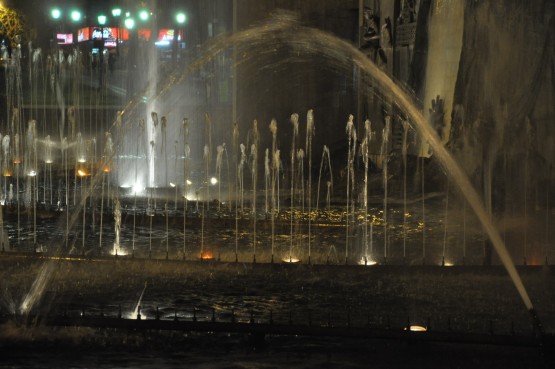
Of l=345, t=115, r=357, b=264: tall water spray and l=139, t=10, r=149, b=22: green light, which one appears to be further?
l=139, t=10, r=149, b=22: green light

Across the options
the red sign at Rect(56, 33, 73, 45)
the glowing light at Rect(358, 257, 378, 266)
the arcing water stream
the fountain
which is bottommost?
the glowing light at Rect(358, 257, 378, 266)

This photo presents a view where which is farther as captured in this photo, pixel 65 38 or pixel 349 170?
pixel 65 38

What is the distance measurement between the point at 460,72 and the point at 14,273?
10322 millimetres

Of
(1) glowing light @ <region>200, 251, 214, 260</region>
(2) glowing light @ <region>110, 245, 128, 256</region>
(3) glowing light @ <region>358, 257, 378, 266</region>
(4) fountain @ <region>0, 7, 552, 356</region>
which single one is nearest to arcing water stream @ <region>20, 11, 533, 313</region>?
(4) fountain @ <region>0, 7, 552, 356</region>

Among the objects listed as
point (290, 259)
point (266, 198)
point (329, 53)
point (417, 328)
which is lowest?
point (417, 328)

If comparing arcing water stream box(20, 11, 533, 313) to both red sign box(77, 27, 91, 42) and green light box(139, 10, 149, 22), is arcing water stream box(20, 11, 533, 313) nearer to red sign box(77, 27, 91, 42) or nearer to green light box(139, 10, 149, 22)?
green light box(139, 10, 149, 22)

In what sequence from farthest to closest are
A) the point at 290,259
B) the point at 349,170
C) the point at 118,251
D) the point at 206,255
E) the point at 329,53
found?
1. the point at 329,53
2. the point at 349,170
3. the point at 118,251
4. the point at 206,255
5. the point at 290,259

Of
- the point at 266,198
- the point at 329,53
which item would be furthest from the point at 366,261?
the point at 329,53

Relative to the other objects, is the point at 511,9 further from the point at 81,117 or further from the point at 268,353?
the point at 81,117

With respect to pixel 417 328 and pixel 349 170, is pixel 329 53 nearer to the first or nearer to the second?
pixel 349 170

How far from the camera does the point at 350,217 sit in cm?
1680

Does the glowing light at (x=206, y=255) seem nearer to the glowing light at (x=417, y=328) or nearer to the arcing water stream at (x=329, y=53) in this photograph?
the glowing light at (x=417, y=328)

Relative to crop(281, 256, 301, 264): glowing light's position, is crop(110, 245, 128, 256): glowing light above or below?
above

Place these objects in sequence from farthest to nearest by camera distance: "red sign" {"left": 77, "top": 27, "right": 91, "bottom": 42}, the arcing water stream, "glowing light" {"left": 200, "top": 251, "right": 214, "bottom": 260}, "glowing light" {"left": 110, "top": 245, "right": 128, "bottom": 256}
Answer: "red sign" {"left": 77, "top": 27, "right": 91, "bottom": 42} < the arcing water stream < "glowing light" {"left": 110, "top": 245, "right": 128, "bottom": 256} < "glowing light" {"left": 200, "top": 251, "right": 214, "bottom": 260}
